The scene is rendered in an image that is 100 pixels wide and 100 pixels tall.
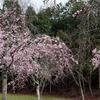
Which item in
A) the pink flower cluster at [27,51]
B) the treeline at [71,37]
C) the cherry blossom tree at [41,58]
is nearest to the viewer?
the pink flower cluster at [27,51]

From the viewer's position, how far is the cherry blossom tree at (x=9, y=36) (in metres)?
9.49

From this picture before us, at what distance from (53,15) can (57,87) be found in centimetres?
720

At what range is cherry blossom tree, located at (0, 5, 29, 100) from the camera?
9.49m

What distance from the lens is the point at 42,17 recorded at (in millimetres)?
22656

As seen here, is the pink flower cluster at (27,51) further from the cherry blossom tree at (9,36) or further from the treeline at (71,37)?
the treeline at (71,37)

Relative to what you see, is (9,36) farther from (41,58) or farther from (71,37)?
(71,37)

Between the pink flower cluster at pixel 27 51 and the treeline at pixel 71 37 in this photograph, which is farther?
the treeline at pixel 71 37

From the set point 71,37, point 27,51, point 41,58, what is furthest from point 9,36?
point 71,37

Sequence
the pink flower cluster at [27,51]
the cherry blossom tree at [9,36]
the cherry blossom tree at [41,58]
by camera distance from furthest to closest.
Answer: the cherry blossom tree at [41,58] < the pink flower cluster at [27,51] < the cherry blossom tree at [9,36]

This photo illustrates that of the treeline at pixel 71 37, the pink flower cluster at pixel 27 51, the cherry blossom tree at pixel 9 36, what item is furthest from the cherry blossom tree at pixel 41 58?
the treeline at pixel 71 37

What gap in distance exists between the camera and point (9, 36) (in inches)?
403

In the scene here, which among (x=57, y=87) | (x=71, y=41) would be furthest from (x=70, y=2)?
(x=71, y=41)

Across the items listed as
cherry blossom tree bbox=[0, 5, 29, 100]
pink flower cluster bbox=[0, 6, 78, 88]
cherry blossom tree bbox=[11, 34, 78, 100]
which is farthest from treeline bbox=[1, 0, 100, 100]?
cherry blossom tree bbox=[0, 5, 29, 100]

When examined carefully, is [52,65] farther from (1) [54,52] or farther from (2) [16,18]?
(2) [16,18]
